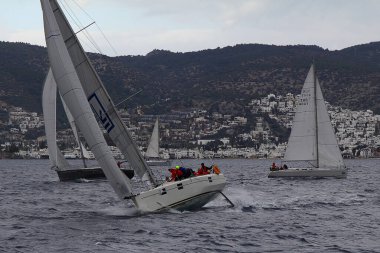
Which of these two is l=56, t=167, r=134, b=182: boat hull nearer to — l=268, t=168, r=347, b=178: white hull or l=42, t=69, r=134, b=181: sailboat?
l=42, t=69, r=134, b=181: sailboat

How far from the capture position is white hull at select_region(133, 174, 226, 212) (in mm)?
29062

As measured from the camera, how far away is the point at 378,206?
118 ft

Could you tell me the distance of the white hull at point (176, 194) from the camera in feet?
95.3

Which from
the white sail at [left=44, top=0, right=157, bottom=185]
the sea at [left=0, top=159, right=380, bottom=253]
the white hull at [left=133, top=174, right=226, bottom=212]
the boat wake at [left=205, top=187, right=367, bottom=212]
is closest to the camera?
the sea at [left=0, top=159, right=380, bottom=253]

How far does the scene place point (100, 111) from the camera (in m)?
29.4

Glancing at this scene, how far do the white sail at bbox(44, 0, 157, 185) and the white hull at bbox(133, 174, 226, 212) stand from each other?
4.34ft

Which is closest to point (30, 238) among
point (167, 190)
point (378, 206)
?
point (167, 190)

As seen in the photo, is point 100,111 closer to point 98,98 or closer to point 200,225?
point 98,98

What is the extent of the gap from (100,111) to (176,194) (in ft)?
14.0

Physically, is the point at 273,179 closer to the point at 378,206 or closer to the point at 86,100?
the point at 378,206

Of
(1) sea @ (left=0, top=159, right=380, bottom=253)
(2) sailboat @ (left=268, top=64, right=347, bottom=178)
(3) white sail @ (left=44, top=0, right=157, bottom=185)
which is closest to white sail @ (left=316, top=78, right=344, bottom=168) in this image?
(2) sailboat @ (left=268, top=64, right=347, bottom=178)

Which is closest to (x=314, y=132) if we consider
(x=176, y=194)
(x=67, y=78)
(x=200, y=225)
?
(x=176, y=194)

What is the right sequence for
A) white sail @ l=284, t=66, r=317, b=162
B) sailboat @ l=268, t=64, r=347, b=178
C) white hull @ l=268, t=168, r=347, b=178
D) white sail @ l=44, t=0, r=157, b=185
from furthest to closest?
white sail @ l=284, t=66, r=317, b=162 → sailboat @ l=268, t=64, r=347, b=178 → white hull @ l=268, t=168, r=347, b=178 → white sail @ l=44, t=0, r=157, b=185

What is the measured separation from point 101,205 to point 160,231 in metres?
10.4
